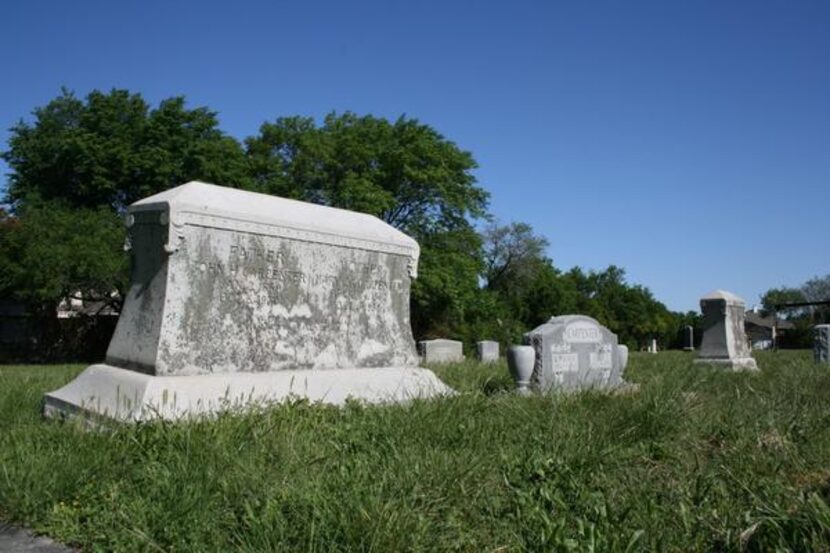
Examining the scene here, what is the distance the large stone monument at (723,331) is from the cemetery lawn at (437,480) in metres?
11.8

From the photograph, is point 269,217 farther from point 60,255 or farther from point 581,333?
point 60,255

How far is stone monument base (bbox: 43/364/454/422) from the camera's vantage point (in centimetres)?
561

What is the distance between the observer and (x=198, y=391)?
6.00m

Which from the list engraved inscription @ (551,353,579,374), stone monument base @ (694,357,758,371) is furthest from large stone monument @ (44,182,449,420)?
stone monument base @ (694,357,758,371)

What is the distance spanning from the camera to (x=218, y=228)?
21.5 ft

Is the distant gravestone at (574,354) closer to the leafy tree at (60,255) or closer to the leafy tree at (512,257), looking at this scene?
the leafy tree at (60,255)

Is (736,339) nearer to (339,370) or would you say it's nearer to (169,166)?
(339,370)

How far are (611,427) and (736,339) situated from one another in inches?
546

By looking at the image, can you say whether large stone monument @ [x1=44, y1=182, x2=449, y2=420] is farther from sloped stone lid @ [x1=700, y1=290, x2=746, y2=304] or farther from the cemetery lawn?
sloped stone lid @ [x1=700, y1=290, x2=746, y2=304]

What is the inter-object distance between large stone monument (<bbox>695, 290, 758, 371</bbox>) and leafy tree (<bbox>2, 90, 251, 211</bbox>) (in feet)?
58.9

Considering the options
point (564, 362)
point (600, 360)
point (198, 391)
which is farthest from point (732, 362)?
point (198, 391)

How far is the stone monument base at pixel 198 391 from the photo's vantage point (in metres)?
5.61

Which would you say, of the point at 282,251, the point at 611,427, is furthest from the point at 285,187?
the point at 611,427

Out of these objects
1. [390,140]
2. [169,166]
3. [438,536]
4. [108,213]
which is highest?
[390,140]
